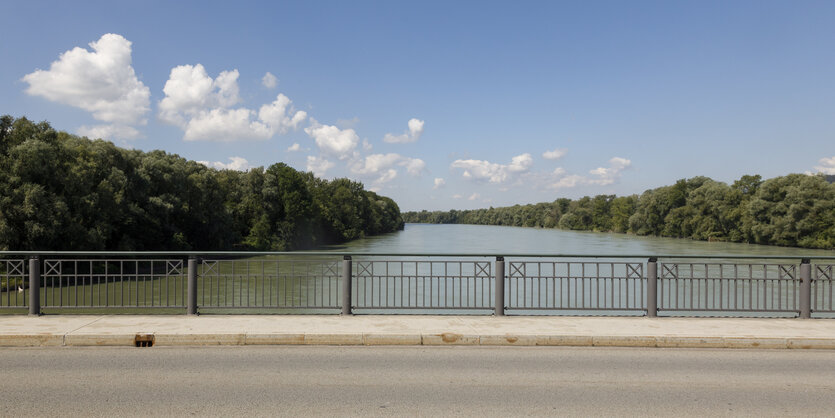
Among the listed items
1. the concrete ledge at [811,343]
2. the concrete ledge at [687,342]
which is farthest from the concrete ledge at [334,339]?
the concrete ledge at [811,343]

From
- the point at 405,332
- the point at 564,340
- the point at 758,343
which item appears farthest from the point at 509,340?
the point at 758,343

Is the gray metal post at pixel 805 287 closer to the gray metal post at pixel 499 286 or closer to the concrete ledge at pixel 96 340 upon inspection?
the gray metal post at pixel 499 286

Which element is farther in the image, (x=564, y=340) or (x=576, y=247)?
(x=576, y=247)

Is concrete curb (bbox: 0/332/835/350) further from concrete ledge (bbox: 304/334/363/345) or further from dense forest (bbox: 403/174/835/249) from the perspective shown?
dense forest (bbox: 403/174/835/249)

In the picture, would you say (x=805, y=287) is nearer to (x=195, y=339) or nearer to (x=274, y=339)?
(x=274, y=339)

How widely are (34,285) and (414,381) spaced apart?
7886 millimetres

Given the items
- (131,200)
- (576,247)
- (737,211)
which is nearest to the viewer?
(131,200)

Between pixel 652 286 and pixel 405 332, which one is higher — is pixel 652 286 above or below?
above

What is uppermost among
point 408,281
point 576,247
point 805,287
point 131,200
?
point 131,200

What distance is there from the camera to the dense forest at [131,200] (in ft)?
107

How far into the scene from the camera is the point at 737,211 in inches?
3098

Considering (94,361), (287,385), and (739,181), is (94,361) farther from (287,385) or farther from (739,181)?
(739,181)

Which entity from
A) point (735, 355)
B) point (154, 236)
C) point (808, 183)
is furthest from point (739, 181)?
point (735, 355)

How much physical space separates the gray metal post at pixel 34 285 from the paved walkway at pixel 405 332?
224mm
